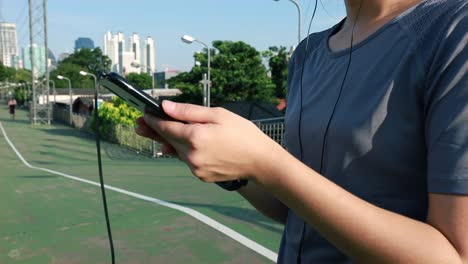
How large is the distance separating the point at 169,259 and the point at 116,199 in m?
2.85

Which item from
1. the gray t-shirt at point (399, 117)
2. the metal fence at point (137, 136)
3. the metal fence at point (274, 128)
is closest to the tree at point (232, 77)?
the metal fence at point (137, 136)

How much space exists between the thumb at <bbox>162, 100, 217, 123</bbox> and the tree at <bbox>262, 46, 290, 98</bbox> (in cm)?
2804

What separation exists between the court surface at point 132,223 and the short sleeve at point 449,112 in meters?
3.39

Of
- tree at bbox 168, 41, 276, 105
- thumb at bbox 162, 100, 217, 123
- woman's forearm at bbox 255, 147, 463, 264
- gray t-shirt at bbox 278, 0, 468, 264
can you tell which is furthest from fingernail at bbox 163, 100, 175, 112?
tree at bbox 168, 41, 276, 105

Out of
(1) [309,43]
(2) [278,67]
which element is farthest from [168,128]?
(2) [278,67]

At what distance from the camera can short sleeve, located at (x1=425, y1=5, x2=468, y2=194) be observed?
0.69 meters

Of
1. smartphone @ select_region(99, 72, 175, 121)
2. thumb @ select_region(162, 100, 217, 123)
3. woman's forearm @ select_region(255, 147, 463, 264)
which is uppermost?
smartphone @ select_region(99, 72, 175, 121)

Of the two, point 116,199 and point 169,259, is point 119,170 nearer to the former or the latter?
point 116,199

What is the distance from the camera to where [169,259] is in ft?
13.5

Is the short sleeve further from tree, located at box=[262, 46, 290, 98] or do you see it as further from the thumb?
tree, located at box=[262, 46, 290, 98]

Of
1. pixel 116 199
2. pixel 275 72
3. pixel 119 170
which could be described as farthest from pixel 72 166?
pixel 275 72

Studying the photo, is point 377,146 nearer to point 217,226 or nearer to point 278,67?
point 217,226

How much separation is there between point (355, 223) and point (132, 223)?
491 cm

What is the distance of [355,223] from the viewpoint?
717 millimetres
